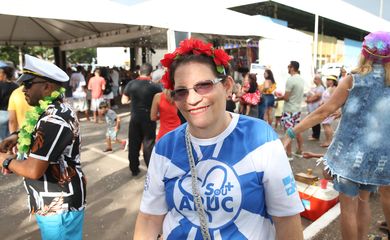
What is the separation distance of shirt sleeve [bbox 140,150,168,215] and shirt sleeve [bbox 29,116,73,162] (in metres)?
0.73

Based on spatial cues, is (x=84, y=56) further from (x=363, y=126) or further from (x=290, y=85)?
(x=363, y=126)

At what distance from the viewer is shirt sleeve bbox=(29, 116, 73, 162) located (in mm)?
1877

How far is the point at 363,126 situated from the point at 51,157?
2070mm

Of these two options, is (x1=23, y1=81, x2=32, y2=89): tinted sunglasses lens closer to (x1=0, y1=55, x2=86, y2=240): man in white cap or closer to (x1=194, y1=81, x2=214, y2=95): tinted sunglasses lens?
(x1=0, y1=55, x2=86, y2=240): man in white cap

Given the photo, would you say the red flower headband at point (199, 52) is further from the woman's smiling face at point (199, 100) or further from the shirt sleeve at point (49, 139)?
the shirt sleeve at point (49, 139)

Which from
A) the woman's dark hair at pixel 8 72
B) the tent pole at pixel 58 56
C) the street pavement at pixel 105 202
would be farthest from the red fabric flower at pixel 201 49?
the tent pole at pixel 58 56

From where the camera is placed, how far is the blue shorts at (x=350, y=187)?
7.82 feet

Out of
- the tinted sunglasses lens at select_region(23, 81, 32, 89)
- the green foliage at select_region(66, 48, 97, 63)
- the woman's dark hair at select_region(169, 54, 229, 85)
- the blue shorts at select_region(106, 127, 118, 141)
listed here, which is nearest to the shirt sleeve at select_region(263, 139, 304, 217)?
the woman's dark hair at select_region(169, 54, 229, 85)

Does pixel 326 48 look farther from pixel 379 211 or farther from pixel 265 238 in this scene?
pixel 265 238

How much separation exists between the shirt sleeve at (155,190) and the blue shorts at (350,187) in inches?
59.2

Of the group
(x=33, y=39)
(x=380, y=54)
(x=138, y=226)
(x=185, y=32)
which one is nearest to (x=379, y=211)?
(x=380, y=54)

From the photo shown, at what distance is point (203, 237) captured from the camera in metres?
1.35

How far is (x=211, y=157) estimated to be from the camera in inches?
53.3

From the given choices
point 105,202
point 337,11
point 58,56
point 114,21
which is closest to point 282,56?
point 114,21
